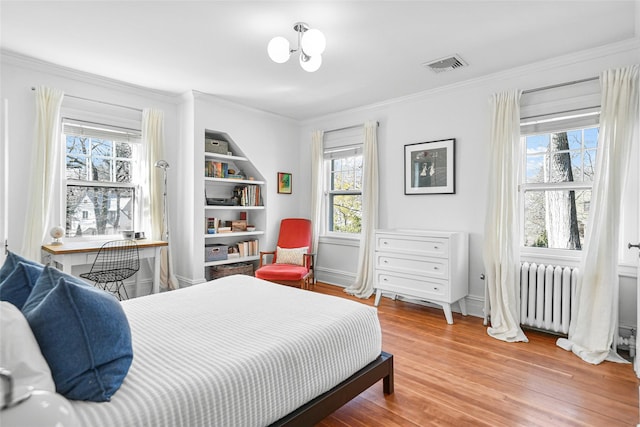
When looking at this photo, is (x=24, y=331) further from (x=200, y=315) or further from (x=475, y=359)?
(x=475, y=359)

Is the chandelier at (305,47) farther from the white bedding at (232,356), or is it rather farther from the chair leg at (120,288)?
the chair leg at (120,288)

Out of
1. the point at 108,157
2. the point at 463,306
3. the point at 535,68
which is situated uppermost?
the point at 535,68

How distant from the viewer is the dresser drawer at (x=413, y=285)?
11.4 feet

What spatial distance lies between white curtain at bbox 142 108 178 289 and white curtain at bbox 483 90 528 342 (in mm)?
3609

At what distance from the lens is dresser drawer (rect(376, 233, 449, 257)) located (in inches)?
136

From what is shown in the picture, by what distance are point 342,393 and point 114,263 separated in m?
3.06

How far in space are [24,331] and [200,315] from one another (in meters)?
0.95

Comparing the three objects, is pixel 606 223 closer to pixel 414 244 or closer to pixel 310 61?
pixel 414 244

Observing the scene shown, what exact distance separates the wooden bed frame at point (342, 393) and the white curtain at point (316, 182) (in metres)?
2.97

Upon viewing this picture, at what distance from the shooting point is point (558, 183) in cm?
321

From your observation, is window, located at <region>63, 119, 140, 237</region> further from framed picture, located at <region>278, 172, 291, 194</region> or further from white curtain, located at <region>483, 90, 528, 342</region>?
white curtain, located at <region>483, 90, 528, 342</region>

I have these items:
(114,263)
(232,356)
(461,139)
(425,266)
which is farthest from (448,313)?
(114,263)

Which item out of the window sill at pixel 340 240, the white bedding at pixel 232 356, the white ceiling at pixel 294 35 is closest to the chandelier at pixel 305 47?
the white ceiling at pixel 294 35

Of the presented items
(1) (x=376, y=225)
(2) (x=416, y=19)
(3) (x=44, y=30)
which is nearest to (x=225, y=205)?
(1) (x=376, y=225)
